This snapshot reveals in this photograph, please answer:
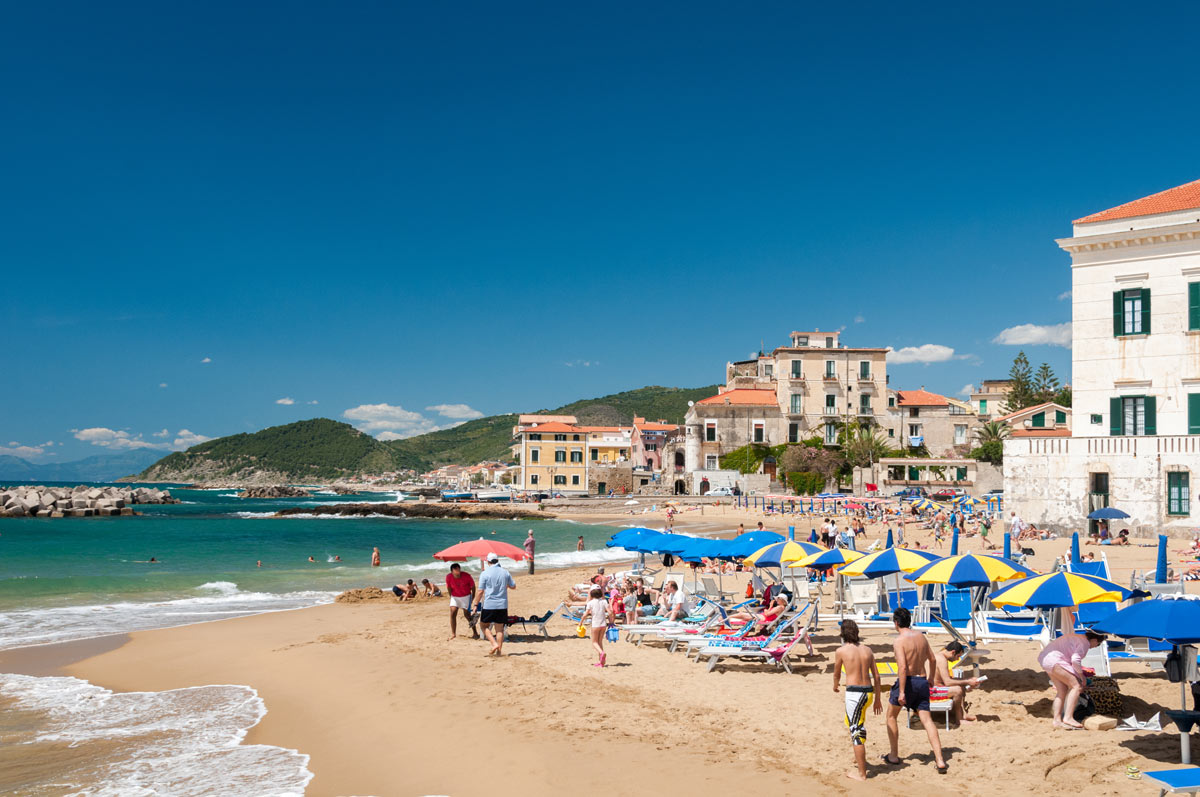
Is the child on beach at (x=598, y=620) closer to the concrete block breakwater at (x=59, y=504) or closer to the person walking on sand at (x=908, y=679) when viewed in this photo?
the person walking on sand at (x=908, y=679)

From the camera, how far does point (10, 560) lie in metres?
33.1

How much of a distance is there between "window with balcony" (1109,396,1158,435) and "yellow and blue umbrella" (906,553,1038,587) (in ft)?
64.7

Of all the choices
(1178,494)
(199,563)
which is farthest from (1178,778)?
(199,563)

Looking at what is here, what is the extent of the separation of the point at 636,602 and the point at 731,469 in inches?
1900

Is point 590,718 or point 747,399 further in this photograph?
point 747,399

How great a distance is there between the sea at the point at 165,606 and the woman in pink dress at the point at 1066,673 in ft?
23.1

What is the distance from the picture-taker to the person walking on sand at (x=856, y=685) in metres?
6.78

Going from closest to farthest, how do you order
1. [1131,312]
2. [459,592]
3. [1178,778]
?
[1178,778]
[459,592]
[1131,312]

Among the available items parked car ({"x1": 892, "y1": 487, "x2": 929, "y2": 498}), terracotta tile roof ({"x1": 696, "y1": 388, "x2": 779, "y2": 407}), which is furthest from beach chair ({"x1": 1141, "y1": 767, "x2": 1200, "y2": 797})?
terracotta tile roof ({"x1": 696, "y1": 388, "x2": 779, "y2": 407})

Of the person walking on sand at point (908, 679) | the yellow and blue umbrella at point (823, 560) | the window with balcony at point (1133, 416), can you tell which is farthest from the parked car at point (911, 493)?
the person walking on sand at point (908, 679)

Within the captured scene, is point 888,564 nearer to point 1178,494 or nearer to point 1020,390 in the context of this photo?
point 1178,494

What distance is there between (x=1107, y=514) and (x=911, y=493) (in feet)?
90.0

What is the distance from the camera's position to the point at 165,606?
20.1 meters

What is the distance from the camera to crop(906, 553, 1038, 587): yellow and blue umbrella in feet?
32.7
